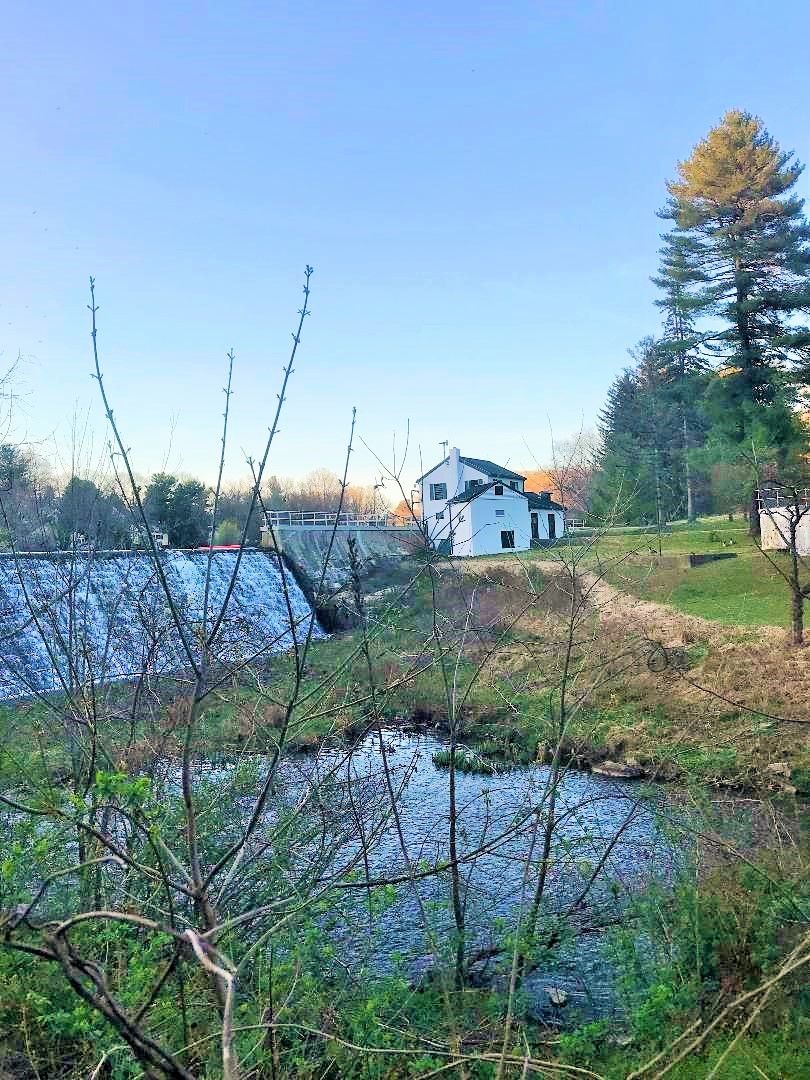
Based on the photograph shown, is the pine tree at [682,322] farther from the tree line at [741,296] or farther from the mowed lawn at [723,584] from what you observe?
the mowed lawn at [723,584]

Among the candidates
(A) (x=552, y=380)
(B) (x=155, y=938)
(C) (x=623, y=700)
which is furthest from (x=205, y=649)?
(C) (x=623, y=700)

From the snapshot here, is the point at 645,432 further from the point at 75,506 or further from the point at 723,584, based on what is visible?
the point at 75,506

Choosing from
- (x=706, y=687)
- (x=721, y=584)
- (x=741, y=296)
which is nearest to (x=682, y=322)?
(x=741, y=296)

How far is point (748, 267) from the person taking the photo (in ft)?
68.3

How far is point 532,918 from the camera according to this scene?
426 cm

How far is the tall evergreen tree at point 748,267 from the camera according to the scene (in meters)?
20.1

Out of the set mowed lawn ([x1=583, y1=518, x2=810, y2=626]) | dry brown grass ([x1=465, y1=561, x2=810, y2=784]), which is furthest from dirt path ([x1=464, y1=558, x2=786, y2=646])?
mowed lawn ([x1=583, y1=518, x2=810, y2=626])

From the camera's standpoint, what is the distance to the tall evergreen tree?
65.8 ft

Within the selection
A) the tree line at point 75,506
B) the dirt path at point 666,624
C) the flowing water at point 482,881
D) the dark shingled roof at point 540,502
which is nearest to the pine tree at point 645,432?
the dark shingled roof at point 540,502

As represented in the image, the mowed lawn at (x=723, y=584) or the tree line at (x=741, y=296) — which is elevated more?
the tree line at (x=741, y=296)

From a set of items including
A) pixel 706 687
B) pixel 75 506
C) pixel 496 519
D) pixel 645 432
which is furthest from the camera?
pixel 645 432

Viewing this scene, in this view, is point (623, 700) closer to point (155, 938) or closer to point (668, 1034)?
point (668, 1034)

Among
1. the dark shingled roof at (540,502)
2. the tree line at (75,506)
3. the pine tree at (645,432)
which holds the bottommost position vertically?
the tree line at (75,506)

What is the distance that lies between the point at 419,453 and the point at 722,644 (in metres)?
11.1
